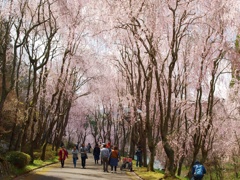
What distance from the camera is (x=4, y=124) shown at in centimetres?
3353

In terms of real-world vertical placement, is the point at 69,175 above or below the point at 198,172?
below

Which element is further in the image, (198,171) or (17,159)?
(17,159)

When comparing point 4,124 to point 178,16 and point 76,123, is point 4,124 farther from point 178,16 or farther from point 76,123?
point 76,123

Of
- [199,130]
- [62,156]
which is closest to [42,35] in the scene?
[62,156]

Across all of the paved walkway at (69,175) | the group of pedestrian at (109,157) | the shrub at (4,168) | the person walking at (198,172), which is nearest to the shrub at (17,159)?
the paved walkway at (69,175)

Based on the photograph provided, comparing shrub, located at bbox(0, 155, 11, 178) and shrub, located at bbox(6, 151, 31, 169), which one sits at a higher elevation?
shrub, located at bbox(6, 151, 31, 169)

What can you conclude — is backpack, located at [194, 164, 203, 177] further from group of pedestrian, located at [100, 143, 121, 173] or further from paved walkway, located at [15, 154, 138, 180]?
group of pedestrian, located at [100, 143, 121, 173]

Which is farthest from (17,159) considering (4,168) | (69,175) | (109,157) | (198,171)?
(198,171)

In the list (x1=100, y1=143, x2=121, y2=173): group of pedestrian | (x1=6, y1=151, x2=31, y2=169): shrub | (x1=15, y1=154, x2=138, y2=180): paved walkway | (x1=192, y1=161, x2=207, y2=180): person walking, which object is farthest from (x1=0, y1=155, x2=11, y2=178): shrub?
(x1=100, y1=143, x2=121, y2=173): group of pedestrian

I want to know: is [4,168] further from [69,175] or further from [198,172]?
[198,172]

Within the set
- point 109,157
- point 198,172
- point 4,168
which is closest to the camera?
point 198,172

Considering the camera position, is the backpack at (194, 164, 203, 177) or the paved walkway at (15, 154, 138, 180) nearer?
the backpack at (194, 164, 203, 177)

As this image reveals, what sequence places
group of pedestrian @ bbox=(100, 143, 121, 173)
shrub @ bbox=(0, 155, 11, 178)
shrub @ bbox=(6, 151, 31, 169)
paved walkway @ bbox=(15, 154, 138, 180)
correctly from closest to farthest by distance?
shrub @ bbox=(0, 155, 11, 178) → paved walkway @ bbox=(15, 154, 138, 180) → shrub @ bbox=(6, 151, 31, 169) → group of pedestrian @ bbox=(100, 143, 121, 173)

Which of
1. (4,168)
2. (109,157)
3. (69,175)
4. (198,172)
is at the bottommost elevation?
(69,175)
